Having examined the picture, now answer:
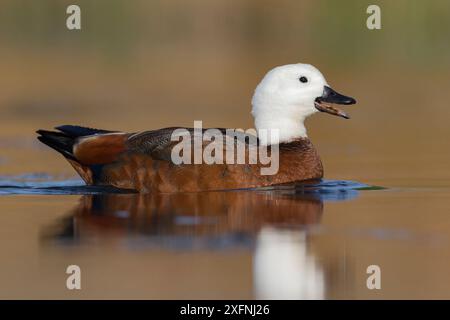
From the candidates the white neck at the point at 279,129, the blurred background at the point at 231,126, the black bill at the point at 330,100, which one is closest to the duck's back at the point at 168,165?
the white neck at the point at 279,129

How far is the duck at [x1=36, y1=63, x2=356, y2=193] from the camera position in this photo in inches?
501

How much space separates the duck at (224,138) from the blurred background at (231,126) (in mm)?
596

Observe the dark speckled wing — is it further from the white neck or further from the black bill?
the black bill

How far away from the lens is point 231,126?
1827cm

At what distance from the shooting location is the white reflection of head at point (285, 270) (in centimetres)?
856

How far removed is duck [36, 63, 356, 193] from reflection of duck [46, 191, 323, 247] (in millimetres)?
215

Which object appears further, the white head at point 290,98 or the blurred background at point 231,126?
the white head at point 290,98

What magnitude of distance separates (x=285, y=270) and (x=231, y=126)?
9233 mm

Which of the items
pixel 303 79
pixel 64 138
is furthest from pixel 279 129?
pixel 64 138

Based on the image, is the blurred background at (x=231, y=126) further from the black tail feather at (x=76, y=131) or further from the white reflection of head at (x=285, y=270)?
the black tail feather at (x=76, y=131)

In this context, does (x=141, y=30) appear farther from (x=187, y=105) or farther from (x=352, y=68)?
(x=187, y=105)

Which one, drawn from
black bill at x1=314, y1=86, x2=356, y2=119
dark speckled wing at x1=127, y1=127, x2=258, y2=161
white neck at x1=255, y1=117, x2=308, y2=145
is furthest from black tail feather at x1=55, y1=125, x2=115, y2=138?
black bill at x1=314, y1=86, x2=356, y2=119

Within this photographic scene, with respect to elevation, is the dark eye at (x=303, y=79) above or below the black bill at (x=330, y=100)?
above

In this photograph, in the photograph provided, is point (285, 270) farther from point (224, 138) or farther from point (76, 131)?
point (76, 131)
